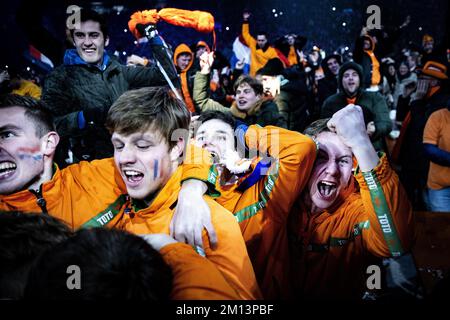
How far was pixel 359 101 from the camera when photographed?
5.13 ft

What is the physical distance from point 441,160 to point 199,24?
4.69 ft

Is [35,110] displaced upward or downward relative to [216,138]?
upward

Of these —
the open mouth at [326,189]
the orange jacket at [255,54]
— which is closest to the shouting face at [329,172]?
the open mouth at [326,189]

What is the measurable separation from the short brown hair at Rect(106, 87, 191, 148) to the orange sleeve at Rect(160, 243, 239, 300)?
0.43m

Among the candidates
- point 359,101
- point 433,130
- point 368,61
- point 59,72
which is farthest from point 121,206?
point 433,130

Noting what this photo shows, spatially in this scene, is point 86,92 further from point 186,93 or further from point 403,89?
point 403,89

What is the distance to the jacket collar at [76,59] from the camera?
56.8 inches

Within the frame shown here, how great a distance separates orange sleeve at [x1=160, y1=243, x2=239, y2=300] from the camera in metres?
0.93

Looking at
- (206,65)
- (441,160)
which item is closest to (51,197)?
(206,65)

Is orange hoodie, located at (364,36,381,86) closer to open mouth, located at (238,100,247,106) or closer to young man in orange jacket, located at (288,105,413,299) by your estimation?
young man in orange jacket, located at (288,105,413,299)

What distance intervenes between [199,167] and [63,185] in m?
0.47

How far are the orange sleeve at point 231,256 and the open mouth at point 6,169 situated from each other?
25.3 inches

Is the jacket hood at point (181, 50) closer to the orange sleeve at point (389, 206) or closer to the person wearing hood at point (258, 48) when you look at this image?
the person wearing hood at point (258, 48)

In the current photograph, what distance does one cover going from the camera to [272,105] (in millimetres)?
1556
